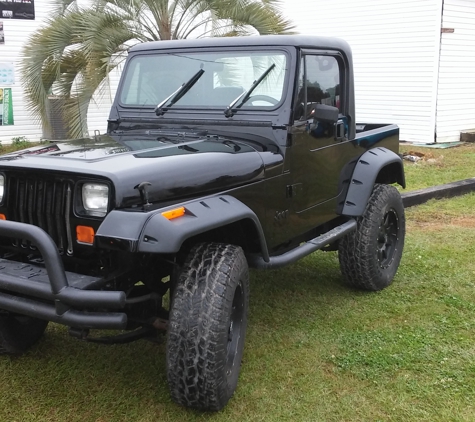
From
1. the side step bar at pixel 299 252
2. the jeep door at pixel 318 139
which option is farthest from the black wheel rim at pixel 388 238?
the jeep door at pixel 318 139

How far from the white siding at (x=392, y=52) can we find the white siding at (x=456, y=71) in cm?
28

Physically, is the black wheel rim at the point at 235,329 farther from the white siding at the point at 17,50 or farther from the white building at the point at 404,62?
the white siding at the point at 17,50

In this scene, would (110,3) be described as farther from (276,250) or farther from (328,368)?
(328,368)

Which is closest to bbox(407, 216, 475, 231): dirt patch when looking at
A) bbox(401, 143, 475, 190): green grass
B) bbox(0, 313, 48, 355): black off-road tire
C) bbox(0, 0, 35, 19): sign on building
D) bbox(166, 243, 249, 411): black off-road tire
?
bbox(401, 143, 475, 190): green grass

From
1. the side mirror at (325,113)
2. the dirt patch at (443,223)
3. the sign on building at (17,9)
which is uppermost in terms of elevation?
the sign on building at (17,9)

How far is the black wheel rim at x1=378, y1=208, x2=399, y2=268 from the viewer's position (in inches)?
192

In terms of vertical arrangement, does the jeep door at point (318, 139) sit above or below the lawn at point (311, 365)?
above

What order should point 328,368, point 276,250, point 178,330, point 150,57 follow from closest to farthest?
1. point 178,330
2. point 328,368
3. point 276,250
4. point 150,57

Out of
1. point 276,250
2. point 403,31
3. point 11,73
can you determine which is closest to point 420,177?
point 403,31

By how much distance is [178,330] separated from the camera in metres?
2.85

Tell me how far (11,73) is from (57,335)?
9.64 m

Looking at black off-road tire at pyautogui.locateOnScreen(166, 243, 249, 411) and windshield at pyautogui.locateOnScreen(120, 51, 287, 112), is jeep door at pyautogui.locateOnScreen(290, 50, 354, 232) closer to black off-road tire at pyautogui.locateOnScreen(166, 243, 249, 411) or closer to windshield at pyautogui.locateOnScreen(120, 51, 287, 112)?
windshield at pyautogui.locateOnScreen(120, 51, 287, 112)

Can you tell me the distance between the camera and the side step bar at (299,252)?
3509 millimetres

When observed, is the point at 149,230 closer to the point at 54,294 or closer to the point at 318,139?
the point at 54,294
